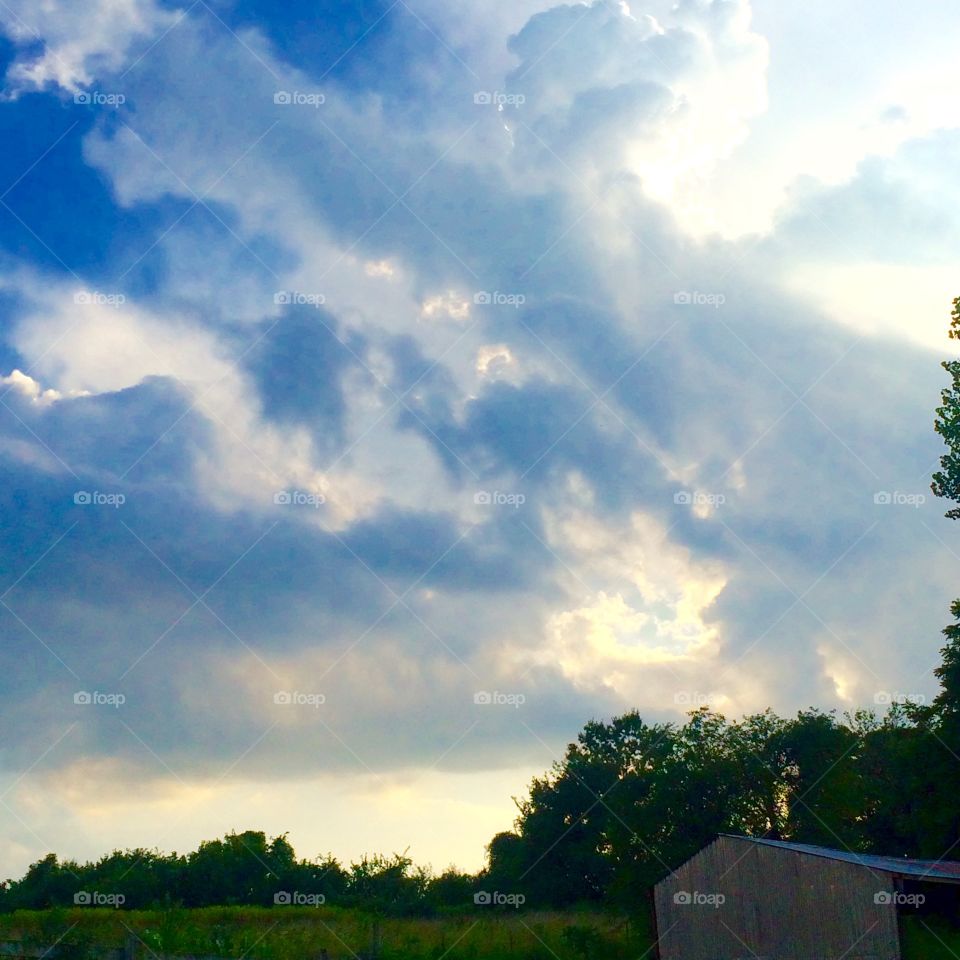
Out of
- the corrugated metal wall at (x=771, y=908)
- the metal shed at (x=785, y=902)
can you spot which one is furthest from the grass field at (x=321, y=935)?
the metal shed at (x=785, y=902)

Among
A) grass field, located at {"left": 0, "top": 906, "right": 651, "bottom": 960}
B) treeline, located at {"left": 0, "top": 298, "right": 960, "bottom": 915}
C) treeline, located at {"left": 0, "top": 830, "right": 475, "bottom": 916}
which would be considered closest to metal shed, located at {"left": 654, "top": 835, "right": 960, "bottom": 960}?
grass field, located at {"left": 0, "top": 906, "right": 651, "bottom": 960}

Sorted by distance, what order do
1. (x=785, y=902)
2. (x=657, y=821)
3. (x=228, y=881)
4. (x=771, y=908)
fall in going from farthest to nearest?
(x=228, y=881) → (x=657, y=821) → (x=771, y=908) → (x=785, y=902)

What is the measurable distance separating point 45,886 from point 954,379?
73622mm

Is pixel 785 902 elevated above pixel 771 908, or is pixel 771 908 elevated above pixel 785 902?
pixel 785 902

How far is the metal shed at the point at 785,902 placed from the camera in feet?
97.7

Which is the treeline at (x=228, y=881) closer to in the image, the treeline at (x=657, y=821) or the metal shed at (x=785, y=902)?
the treeline at (x=657, y=821)

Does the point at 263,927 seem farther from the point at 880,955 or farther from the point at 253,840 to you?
the point at 253,840

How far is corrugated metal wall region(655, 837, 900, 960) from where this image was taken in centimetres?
2988

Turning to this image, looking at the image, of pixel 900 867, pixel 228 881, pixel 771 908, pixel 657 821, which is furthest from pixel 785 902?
pixel 228 881

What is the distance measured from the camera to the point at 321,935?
35.6m

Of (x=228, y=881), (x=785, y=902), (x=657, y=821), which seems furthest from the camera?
(x=228, y=881)

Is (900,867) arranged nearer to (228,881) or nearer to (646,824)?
(646,824)

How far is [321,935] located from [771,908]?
16.1 metres

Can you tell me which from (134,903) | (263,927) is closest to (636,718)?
(134,903)
